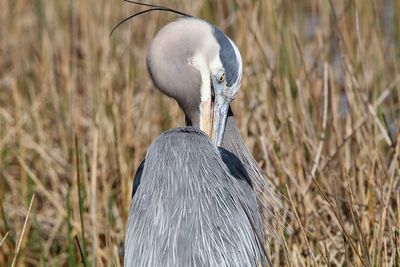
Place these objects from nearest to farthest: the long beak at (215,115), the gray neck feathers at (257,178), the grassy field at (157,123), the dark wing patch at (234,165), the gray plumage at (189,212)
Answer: the gray plumage at (189,212) → the dark wing patch at (234,165) → the gray neck feathers at (257,178) → the long beak at (215,115) → the grassy field at (157,123)

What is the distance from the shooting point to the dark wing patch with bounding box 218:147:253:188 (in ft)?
7.99

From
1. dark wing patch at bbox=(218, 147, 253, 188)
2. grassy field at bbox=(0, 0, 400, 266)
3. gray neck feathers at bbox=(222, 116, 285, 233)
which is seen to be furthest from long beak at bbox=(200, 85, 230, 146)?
grassy field at bbox=(0, 0, 400, 266)

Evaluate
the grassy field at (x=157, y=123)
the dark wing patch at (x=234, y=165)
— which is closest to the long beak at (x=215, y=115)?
the dark wing patch at (x=234, y=165)

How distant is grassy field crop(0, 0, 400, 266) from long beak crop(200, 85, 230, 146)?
0.93 ft

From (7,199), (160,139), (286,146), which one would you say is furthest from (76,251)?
(160,139)

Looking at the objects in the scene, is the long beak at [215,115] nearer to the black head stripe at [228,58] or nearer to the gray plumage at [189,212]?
the black head stripe at [228,58]

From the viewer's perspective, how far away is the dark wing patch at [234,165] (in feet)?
7.99

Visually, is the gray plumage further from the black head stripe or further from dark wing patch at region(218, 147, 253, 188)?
the black head stripe

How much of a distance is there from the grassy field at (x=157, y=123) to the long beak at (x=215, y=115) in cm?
28

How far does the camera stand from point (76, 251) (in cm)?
334

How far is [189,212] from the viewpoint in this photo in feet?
7.33

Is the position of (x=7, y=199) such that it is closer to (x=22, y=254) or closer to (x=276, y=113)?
(x=22, y=254)

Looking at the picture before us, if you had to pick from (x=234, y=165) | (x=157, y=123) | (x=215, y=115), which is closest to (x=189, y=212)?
(x=234, y=165)

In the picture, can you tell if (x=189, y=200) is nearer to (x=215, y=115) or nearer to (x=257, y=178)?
(x=257, y=178)
